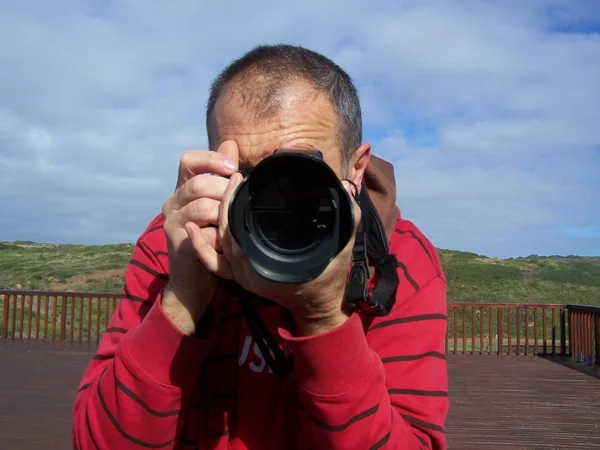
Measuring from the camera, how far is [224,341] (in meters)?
1.62

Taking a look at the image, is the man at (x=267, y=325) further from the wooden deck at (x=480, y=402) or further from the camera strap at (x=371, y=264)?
the wooden deck at (x=480, y=402)

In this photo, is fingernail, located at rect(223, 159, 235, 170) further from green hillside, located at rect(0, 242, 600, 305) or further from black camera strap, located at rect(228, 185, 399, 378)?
green hillside, located at rect(0, 242, 600, 305)

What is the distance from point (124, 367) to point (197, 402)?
24 centimetres

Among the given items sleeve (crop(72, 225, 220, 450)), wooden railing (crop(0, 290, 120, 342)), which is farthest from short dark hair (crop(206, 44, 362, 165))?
wooden railing (crop(0, 290, 120, 342))

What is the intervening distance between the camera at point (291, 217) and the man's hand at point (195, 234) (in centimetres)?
12

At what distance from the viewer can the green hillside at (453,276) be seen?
95.1 feet

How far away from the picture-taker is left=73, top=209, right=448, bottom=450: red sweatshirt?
1.32 metres

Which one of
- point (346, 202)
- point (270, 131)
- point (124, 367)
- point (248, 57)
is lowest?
point (124, 367)

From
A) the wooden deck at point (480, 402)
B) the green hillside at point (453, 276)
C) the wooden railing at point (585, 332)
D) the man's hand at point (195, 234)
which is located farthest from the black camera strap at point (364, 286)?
the green hillside at point (453, 276)

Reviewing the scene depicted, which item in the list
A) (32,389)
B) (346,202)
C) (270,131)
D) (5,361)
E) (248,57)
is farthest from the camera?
(5,361)

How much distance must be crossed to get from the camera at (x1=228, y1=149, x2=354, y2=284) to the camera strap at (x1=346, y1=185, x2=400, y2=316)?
0.49 feet

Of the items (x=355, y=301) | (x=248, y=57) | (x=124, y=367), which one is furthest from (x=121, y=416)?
(x=248, y=57)

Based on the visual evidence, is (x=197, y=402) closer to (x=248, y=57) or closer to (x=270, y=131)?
(x=270, y=131)

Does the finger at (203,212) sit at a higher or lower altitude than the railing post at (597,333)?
higher
